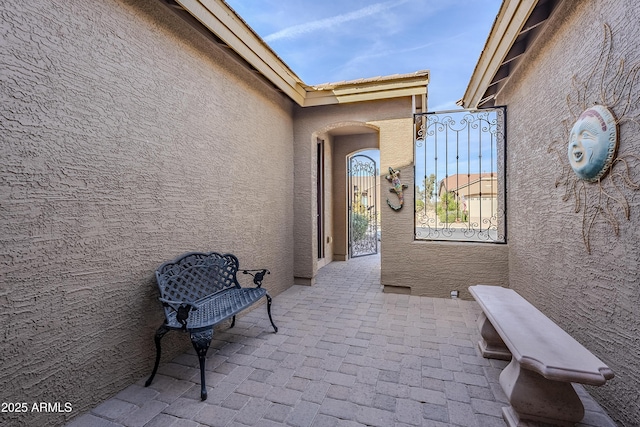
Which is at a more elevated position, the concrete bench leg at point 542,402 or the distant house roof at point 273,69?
the distant house roof at point 273,69

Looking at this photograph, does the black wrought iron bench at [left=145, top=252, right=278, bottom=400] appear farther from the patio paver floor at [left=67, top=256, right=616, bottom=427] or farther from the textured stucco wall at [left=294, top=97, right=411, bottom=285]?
the textured stucco wall at [left=294, top=97, right=411, bottom=285]

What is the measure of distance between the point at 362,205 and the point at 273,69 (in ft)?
16.7

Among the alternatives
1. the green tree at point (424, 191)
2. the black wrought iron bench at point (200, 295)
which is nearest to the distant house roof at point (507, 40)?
the green tree at point (424, 191)

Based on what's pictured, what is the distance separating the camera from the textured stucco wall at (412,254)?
4066mm

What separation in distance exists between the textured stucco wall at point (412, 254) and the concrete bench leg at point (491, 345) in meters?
1.57

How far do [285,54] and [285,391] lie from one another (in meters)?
4.08

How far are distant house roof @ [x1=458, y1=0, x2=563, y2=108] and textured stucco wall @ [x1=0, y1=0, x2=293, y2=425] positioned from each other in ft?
10.2

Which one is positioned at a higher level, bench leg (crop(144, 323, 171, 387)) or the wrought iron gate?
the wrought iron gate

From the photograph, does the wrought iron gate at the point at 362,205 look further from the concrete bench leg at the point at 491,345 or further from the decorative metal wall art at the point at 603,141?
the decorative metal wall art at the point at 603,141

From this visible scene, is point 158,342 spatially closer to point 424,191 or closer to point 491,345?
point 491,345

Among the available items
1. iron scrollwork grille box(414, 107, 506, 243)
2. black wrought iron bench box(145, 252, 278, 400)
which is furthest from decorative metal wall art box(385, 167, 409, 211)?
black wrought iron bench box(145, 252, 278, 400)

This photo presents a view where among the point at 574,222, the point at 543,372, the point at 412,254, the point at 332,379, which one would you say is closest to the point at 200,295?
the point at 332,379

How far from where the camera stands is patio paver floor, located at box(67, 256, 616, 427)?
1834mm

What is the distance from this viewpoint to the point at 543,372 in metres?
1.46
